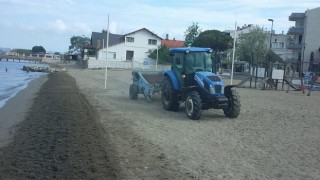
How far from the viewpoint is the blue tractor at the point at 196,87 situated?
1323cm

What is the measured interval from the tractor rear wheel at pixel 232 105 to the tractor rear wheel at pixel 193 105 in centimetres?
136

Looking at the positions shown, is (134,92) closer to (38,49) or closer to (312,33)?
(312,33)

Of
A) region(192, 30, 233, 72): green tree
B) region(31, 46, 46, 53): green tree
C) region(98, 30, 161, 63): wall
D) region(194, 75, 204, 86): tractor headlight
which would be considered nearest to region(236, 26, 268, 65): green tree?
region(192, 30, 233, 72): green tree

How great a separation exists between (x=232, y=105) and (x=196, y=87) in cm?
138

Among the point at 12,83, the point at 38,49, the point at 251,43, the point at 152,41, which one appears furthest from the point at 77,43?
the point at 12,83

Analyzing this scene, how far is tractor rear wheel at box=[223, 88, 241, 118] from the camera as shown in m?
13.7

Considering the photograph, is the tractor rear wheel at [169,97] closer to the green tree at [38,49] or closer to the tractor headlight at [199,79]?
the tractor headlight at [199,79]

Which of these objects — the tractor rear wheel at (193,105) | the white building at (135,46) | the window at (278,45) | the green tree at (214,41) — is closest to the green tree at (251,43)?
the green tree at (214,41)

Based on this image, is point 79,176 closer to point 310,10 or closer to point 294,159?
point 294,159

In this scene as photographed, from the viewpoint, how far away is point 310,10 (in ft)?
227

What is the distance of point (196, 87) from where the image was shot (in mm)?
13719

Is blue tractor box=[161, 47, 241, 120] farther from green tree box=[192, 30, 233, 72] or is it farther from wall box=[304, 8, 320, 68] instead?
wall box=[304, 8, 320, 68]

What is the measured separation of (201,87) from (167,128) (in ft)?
8.41

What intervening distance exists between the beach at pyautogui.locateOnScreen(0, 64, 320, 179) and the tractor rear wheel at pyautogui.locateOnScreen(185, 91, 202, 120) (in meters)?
0.25
